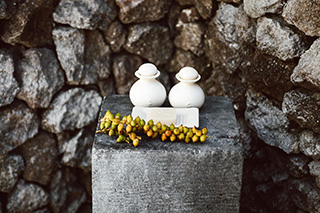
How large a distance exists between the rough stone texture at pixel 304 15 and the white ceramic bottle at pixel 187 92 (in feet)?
1.51

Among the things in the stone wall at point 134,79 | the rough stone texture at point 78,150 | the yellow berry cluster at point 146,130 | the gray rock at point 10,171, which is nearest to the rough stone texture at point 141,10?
the stone wall at point 134,79

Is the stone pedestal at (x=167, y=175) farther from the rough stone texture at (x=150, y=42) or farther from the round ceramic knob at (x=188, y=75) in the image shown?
the rough stone texture at (x=150, y=42)

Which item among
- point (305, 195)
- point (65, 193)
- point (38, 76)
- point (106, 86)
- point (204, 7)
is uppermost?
point (204, 7)

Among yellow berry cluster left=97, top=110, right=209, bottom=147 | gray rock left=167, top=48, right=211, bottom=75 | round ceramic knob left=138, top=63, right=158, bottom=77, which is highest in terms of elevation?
round ceramic knob left=138, top=63, right=158, bottom=77

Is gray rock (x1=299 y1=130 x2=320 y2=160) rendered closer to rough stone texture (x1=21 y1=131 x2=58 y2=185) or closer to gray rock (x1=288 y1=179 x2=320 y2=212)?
gray rock (x1=288 y1=179 x2=320 y2=212)

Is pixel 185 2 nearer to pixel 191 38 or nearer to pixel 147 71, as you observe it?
pixel 191 38

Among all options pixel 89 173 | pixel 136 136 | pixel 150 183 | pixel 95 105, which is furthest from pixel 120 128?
pixel 89 173

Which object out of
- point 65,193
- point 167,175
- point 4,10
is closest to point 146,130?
point 167,175

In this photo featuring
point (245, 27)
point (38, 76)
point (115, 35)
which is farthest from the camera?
point (115, 35)

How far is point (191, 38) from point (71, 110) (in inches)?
30.0

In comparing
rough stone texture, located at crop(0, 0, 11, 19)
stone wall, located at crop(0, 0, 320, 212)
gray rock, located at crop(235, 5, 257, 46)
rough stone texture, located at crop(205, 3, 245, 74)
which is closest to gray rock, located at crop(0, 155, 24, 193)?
stone wall, located at crop(0, 0, 320, 212)

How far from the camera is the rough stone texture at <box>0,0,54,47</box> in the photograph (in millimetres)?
2008

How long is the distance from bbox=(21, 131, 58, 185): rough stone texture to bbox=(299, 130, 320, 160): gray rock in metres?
1.27

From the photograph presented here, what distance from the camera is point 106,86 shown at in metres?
2.40
